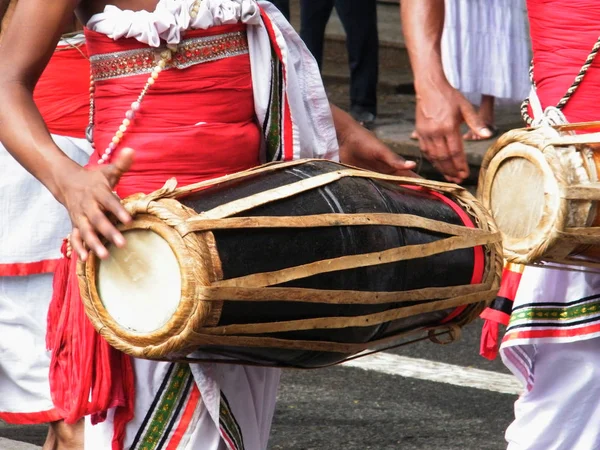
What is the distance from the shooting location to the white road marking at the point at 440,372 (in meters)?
4.94

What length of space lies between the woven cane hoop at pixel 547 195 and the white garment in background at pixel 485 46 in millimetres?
5115

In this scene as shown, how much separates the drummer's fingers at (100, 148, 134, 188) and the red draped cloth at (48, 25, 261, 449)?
18.0 inches

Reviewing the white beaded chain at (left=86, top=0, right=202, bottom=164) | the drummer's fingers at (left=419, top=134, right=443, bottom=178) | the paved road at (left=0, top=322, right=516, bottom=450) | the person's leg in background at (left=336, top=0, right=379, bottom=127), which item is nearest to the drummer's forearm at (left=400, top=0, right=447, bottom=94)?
the drummer's fingers at (left=419, top=134, right=443, bottom=178)

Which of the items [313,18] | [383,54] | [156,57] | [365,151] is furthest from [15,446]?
[383,54]

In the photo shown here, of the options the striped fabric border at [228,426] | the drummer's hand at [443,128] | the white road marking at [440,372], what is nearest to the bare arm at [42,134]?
the striped fabric border at [228,426]

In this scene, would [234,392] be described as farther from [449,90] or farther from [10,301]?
[10,301]

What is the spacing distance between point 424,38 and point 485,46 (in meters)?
4.94

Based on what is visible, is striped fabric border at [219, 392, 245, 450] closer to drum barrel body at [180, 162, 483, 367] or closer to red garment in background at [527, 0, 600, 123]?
drum barrel body at [180, 162, 483, 367]

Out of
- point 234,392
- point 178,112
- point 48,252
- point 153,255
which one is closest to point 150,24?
point 178,112

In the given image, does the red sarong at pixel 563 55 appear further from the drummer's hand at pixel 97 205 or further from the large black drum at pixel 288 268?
the drummer's hand at pixel 97 205

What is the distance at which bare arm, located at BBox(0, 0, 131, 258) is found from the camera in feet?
7.39

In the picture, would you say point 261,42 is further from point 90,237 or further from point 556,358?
point 556,358

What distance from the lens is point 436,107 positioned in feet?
9.49

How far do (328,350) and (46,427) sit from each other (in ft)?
7.43
